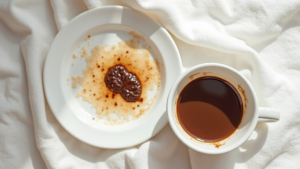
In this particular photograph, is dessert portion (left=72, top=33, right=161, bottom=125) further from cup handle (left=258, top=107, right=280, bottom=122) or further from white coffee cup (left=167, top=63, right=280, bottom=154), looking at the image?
cup handle (left=258, top=107, right=280, bottom=122)

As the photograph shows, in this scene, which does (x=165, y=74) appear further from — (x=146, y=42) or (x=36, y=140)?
(x=36, y=140)

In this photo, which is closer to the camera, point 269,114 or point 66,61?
point 269,114

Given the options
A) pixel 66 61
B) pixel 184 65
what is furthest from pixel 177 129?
pixel 66 61

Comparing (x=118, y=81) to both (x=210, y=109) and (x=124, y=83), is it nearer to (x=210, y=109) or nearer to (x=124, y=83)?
(x=124, y=83)

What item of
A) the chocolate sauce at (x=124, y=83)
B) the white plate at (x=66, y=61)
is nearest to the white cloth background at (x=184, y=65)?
the white plate at (x=66, y=61)

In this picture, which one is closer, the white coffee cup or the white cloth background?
the white coffee cup

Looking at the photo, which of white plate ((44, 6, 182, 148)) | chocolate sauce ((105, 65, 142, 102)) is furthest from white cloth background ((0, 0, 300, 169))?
chocolate sauce ((105, 65, 142, 102))
